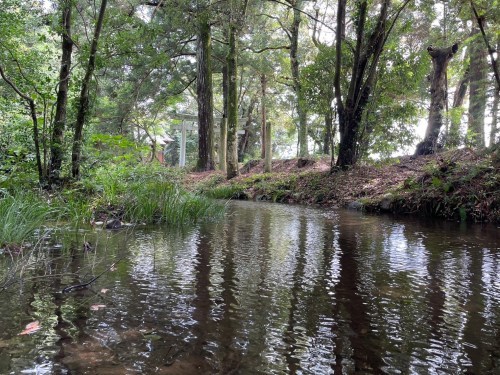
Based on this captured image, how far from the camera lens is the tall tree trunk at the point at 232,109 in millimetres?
12398

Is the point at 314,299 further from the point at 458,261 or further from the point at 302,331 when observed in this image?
the point at 458,261

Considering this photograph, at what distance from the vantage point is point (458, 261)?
2973 mm

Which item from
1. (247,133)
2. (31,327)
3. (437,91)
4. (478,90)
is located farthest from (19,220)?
(247,133)

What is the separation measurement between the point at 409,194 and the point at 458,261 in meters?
4.13

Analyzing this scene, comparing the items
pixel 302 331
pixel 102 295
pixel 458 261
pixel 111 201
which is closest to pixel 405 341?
pixel 302 331

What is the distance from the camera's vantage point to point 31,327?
59.7 inches

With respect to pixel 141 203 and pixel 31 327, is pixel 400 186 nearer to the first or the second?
pixel 141 203

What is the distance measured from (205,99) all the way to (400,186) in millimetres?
8746

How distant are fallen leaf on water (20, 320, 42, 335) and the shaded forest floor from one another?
19.8 ft

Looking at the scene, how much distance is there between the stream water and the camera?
4.33 feet

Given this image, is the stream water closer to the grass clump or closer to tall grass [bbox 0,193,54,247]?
tall grass [bbox 0,193,54,247]

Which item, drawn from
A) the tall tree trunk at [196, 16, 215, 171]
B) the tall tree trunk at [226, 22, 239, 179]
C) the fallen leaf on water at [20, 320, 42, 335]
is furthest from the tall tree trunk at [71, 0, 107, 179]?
the tall tree trunk at [196, 16, 215, 171]

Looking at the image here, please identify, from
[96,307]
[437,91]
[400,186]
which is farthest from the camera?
[437,91]

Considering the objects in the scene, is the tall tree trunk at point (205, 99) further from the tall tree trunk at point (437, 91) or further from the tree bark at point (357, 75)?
the tall tree trunk at point (437, 91)
